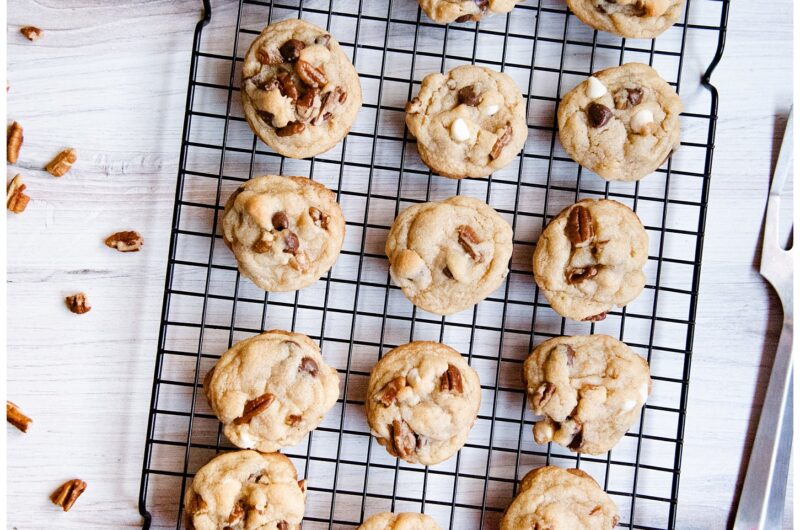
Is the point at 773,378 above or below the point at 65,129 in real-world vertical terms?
below

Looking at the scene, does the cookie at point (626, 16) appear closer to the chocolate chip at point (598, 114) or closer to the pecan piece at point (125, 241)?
the chocolate chip at point (598, 114)

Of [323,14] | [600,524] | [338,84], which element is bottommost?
[600,524]

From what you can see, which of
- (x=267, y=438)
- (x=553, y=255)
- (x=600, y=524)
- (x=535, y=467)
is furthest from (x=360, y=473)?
(x=553, y=255)

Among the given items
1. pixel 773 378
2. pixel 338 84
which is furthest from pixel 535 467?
pixel 338 84

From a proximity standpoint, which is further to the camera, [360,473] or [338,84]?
[360,473]

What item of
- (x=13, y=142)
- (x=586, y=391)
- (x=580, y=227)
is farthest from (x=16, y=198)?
(x=586, y=391)

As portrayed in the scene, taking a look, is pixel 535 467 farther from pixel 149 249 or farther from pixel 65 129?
pixel 65 129

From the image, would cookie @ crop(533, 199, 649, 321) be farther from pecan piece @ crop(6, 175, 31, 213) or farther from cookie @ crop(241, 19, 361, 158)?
pecan piece @ crop(6, 175, 31, 213)
